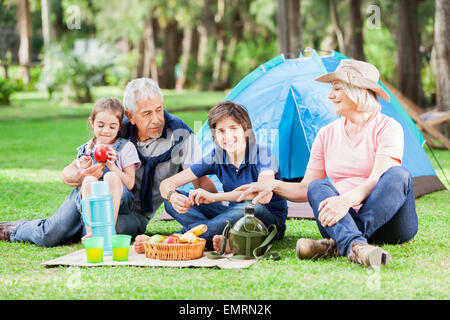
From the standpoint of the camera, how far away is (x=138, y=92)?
376 centimetres

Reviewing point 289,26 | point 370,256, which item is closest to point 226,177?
point 370,256

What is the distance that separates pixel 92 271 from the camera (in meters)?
3.17

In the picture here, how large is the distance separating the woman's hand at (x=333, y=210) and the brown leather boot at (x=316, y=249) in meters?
0.15

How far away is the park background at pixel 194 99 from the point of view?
289 centimetres

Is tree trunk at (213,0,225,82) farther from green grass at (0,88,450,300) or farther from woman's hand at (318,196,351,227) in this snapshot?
woman's hand at (318,196,351,227)

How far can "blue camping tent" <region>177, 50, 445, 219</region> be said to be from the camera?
216 inches

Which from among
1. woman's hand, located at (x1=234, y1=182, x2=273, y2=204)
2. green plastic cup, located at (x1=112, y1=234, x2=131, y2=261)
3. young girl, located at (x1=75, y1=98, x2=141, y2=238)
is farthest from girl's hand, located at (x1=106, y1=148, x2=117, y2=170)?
woman's hand, located at (x1=234, y1=182, x2=273, y2=204)

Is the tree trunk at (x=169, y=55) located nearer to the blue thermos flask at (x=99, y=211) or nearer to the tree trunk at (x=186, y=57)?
the tree trunk at (x=186, y=57)

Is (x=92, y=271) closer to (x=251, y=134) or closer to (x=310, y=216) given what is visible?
(x=251, y=134)

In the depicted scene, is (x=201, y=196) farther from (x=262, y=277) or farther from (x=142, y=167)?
(x=262, y=277)

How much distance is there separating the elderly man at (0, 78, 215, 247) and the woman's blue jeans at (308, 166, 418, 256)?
81 centimetres

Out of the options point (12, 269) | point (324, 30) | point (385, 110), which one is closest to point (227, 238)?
point (12, 269)

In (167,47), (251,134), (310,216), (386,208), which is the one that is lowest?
(310,216)
